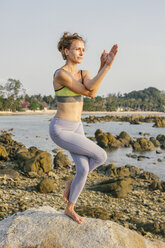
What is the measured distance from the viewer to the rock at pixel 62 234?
422 cm

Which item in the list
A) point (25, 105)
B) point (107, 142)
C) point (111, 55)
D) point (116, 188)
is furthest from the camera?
point (25, 105)

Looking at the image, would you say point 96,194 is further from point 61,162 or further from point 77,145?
point 77,145

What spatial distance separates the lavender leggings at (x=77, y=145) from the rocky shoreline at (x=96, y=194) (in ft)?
10.9

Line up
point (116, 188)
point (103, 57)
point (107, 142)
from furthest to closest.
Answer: point (107, 142), point (116, 188), point (103, 57)

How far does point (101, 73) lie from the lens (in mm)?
3852

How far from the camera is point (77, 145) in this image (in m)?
4.13

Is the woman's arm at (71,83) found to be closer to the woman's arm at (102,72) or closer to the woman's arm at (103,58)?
the woman's arm at (102,72)

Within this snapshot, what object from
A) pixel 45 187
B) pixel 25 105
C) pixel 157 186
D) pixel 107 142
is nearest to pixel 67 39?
pixel 45 187

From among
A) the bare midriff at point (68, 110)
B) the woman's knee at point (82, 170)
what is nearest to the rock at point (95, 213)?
the woman's knee at point (82, 170)

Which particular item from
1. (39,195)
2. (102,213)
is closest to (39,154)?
(39,195)

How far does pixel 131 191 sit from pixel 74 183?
7416mm

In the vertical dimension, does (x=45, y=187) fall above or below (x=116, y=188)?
above

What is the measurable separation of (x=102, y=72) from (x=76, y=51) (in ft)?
2.07

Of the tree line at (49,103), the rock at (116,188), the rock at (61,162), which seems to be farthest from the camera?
the tree line at (49,103)
